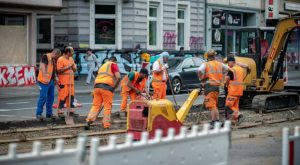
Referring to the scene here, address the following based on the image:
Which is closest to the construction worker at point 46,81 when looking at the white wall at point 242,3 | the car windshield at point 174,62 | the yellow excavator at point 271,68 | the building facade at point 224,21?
the yellow excavator at point 271,68

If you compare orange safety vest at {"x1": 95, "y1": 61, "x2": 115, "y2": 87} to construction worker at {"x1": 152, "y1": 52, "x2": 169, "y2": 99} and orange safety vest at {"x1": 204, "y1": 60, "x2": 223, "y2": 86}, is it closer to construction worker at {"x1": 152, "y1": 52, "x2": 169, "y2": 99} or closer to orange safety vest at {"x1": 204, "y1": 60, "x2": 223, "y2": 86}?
orange safety vest at {"x1": 204, "y1": 60, "x2": 223, "y2": 86}

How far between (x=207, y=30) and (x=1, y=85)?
16892 mm

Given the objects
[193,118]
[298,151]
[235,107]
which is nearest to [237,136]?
[235,107]

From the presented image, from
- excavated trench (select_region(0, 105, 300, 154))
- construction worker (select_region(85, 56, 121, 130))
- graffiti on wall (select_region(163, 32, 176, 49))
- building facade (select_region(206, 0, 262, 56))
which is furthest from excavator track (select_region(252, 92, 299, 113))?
building facade (select_region(206, 0, 262, 56))

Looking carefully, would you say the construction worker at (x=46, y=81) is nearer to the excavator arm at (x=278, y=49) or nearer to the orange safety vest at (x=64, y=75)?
the orange safety vest at (x=64, y=75)

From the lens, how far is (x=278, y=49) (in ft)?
66.2

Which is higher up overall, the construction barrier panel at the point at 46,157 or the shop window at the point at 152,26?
the shop window at the point at 152,26

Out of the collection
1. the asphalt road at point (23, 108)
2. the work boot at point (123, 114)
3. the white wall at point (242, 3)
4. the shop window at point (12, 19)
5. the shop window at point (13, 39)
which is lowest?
the asphalt road at point (23, 108)

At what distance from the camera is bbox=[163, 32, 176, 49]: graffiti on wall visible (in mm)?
37656

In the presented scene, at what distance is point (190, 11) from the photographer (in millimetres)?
39500

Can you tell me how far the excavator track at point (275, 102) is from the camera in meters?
19.3

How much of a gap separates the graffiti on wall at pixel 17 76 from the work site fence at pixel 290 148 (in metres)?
22.4

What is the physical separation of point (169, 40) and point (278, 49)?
1804cm

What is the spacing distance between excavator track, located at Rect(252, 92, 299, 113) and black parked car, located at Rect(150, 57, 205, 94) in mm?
7399
